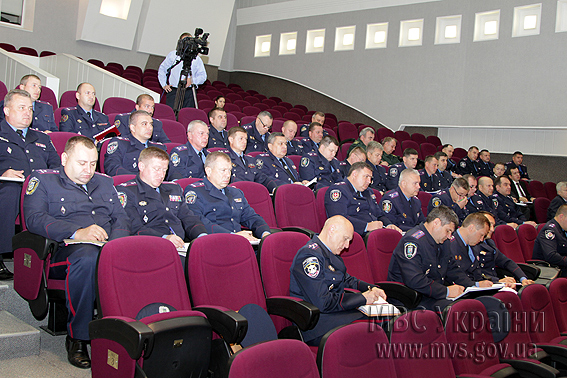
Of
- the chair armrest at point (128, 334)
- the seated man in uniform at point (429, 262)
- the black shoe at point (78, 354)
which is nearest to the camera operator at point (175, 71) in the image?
the seated man in uniform at point (429, 262)

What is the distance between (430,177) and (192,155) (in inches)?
135

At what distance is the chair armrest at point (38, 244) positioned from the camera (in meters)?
2.12

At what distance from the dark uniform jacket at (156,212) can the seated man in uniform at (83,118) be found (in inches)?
75.7

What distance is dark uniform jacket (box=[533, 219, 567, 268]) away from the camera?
461 centimetres

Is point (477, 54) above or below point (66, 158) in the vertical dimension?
above

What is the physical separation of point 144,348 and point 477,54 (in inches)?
349

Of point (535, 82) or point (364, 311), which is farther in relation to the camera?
point (535, 82)

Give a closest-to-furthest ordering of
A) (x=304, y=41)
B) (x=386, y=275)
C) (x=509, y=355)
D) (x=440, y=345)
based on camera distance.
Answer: (x=440, y=345) < (x=509, y=355) < (x=386, y=275) < (x=304, y=41)

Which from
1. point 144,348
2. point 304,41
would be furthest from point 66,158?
point 304,41

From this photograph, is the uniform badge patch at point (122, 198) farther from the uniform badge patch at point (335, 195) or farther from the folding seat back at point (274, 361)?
the uniform badge patch at point (335, 195)

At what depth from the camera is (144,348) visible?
156 centimetres

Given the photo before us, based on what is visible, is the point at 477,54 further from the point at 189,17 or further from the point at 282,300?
the point at 282,300

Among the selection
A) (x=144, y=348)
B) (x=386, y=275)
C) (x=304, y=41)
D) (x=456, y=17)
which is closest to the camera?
(x=144, y=348)

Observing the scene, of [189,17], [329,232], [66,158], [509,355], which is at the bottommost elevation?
[509,355]
